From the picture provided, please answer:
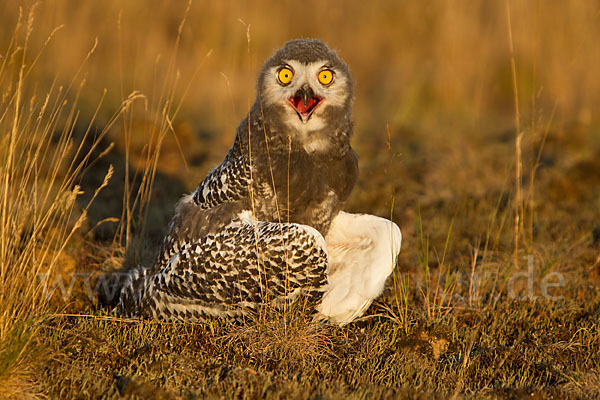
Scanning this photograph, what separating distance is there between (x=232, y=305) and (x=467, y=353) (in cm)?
165

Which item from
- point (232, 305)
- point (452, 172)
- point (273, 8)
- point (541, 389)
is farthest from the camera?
point (273, 8)

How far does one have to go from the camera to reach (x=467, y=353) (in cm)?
417

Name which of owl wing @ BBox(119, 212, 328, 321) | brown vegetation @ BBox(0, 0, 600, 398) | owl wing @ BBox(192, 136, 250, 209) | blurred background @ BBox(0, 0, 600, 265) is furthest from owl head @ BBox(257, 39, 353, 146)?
blurred background @ BBox(0, 0, 600, 265)

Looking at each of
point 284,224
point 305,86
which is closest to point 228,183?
point 284,224

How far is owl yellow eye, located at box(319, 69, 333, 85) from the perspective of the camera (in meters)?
4.44

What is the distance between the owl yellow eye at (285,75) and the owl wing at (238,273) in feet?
3.24

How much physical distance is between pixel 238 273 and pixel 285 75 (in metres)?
1.43

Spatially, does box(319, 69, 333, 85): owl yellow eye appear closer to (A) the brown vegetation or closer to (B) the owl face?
(B) the owl face

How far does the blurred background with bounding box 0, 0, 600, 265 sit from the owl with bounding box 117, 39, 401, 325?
111 inches

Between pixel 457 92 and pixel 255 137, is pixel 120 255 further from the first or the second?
pixel 457 92

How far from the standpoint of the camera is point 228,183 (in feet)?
15.1

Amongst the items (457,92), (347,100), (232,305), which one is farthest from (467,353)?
(457,92)

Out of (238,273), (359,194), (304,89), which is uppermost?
(304,89)

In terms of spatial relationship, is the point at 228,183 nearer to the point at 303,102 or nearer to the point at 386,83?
the point at 303,102
